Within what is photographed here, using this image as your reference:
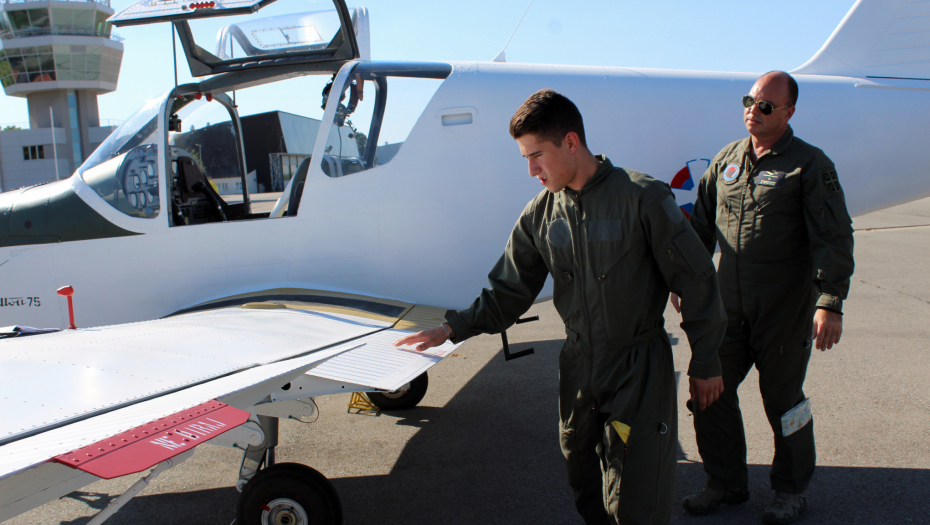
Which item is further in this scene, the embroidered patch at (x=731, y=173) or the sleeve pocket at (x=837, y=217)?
the embroidered patch at (x=731, y=173)

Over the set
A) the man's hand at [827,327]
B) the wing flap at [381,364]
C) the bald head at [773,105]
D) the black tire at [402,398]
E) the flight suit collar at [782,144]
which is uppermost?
the bald head at [773,105]

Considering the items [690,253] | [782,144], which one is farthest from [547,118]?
[782,144]

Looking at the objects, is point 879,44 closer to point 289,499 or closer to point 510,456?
point 510,456

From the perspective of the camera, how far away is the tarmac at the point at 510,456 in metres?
2.84

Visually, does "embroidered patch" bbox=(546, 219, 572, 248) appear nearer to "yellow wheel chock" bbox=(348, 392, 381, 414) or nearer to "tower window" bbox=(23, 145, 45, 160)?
"yellow wheel chock" bbox=(348, 392, 381, 414)

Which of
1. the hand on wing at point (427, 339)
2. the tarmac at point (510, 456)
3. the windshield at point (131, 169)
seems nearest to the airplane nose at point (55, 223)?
the windshield at point (131, 169)

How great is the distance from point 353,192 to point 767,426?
2.89 meters

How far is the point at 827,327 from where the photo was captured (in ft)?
7.66

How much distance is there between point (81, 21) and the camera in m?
52.9

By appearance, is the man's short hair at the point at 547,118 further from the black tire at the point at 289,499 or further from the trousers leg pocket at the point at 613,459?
the black tire at the point at 289,499

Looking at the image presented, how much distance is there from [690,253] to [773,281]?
3.51 ft

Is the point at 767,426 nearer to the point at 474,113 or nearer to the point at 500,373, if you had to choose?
the point at 500,373

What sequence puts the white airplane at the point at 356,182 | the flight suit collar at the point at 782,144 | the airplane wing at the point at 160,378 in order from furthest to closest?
the white airplane at the point at 356,182
the flight suit collar at the point at 782,144
the airplane wing at the point at 160,378

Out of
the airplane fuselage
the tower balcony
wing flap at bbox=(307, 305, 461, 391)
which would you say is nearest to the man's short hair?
wing flap at bbox=(307, 305, 461, 391)
